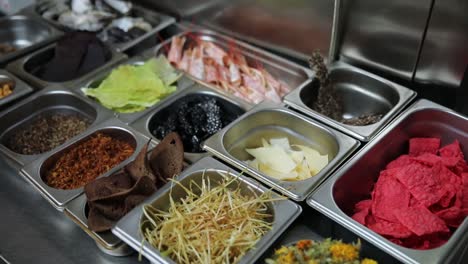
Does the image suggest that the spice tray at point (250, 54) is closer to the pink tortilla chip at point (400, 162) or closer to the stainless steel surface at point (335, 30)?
the stainless steel surface at point (335, 30)

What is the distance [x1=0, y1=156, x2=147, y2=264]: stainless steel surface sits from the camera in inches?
61.8

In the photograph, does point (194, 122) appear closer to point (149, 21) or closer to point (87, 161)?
point (87, 161)

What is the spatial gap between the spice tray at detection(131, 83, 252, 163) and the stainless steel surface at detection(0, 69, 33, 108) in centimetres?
55

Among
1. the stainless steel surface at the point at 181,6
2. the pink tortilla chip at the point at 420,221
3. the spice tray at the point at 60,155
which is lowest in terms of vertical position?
the spice tray at the point at 60,155

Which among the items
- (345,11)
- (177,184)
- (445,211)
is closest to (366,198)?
(445,211)

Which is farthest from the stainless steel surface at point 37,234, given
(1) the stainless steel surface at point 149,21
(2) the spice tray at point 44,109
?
(1) the stainless steel surface at point 149,21

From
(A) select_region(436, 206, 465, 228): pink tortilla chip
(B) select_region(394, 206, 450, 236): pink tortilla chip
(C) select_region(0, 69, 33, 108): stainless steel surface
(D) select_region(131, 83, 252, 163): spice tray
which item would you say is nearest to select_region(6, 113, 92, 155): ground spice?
(C) select_region(0, 69, 33, 108): stainless steel surface

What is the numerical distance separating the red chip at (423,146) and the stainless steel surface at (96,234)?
109 cm

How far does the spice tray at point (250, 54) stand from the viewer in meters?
2.23

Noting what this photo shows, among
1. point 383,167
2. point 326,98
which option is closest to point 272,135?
point 326,98

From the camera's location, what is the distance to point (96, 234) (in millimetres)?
1514

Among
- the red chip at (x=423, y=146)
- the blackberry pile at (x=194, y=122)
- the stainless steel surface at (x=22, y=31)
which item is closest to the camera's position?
the red chip at (x=423, y=146)

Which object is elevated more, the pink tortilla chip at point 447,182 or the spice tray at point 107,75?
the pink tortilla chip at point 447,182

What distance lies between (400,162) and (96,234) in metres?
1.07
